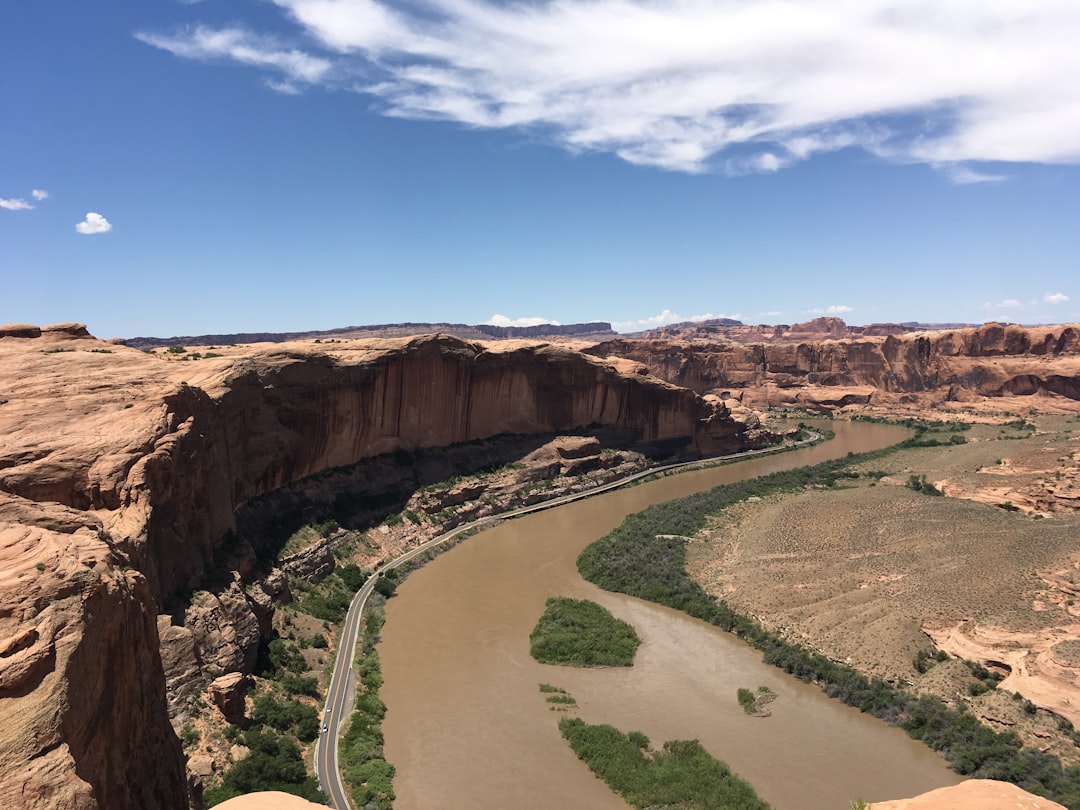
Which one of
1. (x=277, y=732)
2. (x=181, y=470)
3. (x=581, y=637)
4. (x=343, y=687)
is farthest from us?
(x=581, y=637)

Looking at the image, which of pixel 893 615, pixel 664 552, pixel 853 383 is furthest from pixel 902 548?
pixel 853 383

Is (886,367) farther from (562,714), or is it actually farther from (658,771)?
(658,771)

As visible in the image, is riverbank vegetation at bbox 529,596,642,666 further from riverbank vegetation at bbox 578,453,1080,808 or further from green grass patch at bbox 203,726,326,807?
green grass patch at bbox 203,726,326,807

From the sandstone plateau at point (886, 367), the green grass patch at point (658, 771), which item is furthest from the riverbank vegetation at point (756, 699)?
the sandstone plateau at point (886, 367)

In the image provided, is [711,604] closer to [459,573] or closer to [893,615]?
[893,615]

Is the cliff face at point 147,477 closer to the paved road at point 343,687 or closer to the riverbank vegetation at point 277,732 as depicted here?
the riverbank vegetation at point 277,732

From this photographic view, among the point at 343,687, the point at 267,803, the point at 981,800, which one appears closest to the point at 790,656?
the point at 981,800
